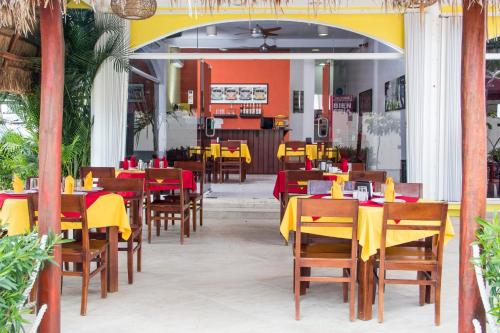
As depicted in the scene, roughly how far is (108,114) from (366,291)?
679 cm

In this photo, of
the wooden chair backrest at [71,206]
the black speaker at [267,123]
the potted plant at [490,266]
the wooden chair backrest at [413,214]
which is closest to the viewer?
the potted plant at [490,266]

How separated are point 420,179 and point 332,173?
260 cm

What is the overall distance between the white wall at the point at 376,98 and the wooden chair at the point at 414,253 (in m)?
6.21

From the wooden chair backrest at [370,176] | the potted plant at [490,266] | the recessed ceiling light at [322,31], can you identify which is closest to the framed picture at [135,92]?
the recessed ceiling light at [322,31]

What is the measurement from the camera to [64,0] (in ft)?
11.8

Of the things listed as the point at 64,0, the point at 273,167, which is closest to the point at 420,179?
the point at 273,167

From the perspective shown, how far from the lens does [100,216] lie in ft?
17.3

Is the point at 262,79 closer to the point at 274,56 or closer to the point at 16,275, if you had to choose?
the point at 274,56

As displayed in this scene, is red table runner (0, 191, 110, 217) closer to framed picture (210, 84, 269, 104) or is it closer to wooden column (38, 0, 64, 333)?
wooden column (38, 0, 64, 333)

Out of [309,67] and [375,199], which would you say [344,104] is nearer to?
[309,67]

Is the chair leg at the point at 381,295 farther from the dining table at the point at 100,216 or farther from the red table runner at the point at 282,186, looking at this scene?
the red table runner at the point at 282,186

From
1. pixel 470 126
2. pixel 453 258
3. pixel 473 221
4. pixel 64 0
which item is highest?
pixel 64 0

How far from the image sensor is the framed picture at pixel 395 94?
10.7m

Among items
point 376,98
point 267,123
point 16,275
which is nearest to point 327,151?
point 376,98
